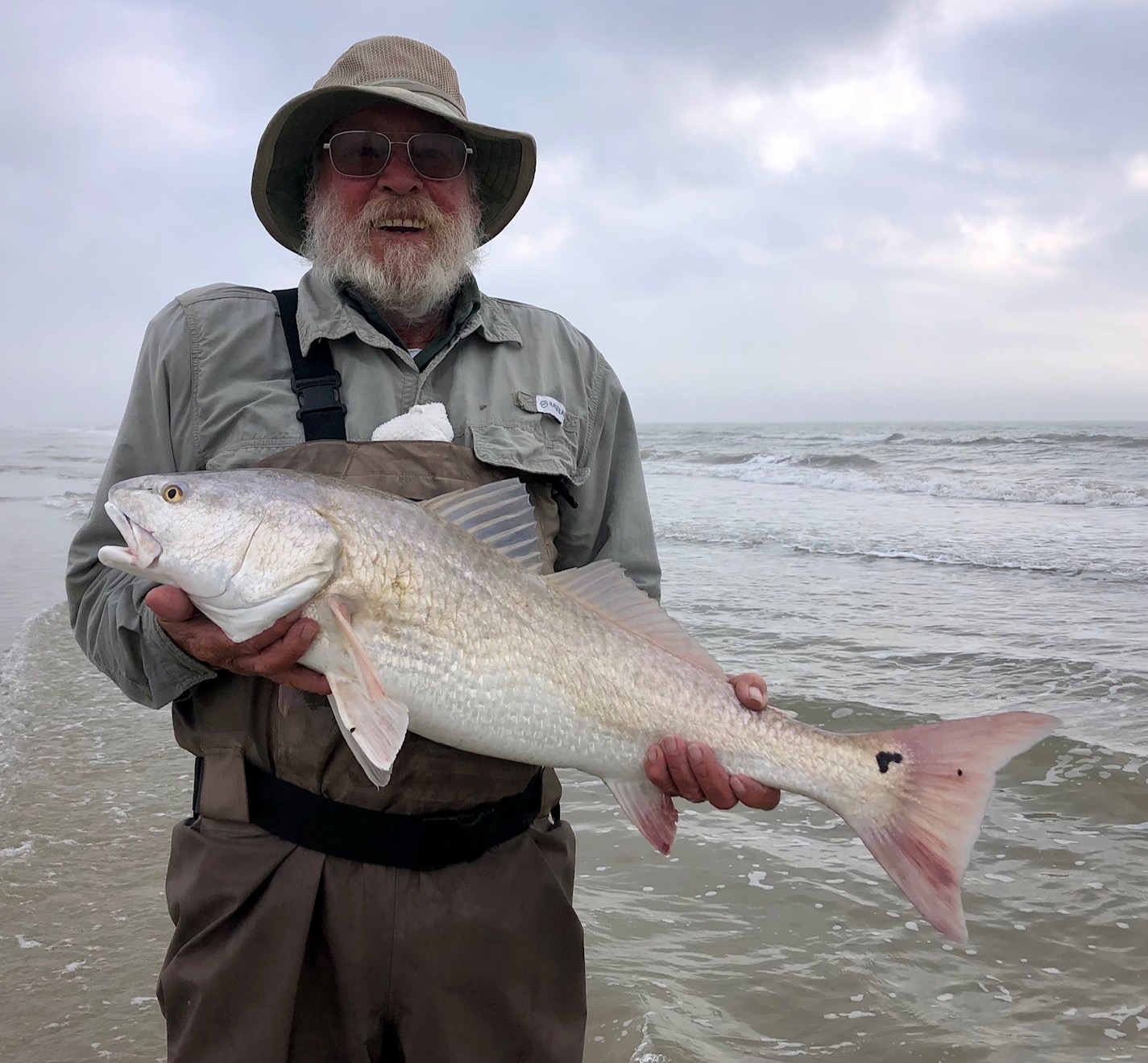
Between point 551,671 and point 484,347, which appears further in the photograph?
point 484,347

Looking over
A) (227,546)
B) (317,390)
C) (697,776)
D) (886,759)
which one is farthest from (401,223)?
(886,759)

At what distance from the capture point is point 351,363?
2525 mm

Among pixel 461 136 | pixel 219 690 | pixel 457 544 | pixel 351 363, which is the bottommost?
pixel 219 690

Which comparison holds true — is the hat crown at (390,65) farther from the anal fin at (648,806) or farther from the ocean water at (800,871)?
the ocean water at (800,871)

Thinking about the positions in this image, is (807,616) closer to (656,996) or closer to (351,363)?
(656,996)

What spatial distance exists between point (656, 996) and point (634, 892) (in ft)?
2.39

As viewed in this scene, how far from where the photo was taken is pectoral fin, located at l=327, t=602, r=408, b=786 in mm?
2021

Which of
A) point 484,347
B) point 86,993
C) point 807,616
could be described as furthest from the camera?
point 807,616

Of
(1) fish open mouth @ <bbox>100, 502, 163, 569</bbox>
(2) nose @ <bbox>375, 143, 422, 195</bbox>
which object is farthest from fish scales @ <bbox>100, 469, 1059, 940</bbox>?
(2) nose @ <bbox>375, 143, 422, 195</bbox>

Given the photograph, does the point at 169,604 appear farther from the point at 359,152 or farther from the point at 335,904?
the point at 359,152

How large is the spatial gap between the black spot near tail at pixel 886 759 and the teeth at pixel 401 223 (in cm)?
207

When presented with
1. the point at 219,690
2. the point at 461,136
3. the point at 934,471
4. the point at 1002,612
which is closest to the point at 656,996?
the point at 219,690

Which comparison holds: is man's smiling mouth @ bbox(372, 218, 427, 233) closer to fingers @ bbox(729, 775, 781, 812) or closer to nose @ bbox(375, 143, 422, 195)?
nose @ bbox(375, 143, 422, 195)

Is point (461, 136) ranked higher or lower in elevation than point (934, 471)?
higher
